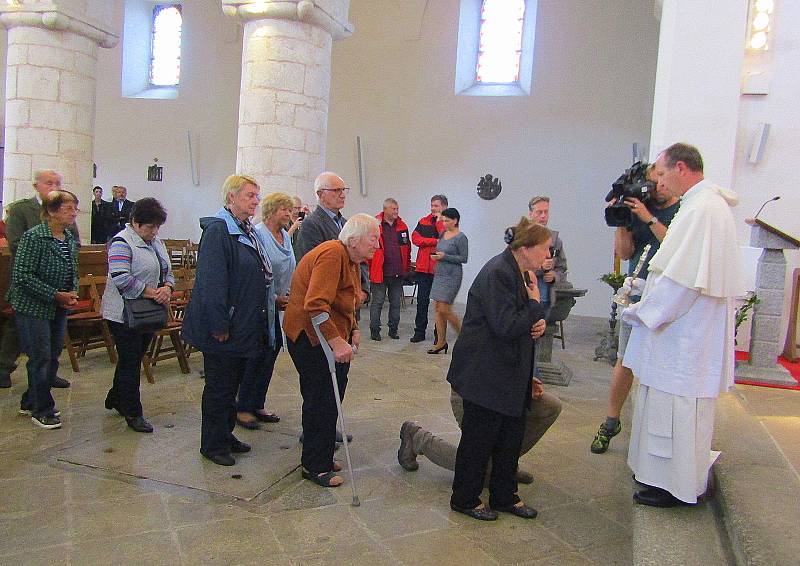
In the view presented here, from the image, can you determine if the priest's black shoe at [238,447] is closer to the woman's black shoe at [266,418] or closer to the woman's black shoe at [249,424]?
the woman's black shoe at [249,424]

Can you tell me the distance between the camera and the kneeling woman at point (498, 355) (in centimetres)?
302

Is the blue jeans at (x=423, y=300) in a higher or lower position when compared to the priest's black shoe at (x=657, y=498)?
higher

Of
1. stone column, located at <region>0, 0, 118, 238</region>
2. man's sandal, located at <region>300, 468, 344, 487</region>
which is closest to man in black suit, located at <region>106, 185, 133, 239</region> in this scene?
stone column, located at <region>0, 0, 118, 238</region>

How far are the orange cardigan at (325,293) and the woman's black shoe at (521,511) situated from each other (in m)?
1.20

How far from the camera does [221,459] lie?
3797 mm

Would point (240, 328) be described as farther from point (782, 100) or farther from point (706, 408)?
point (782, 100)

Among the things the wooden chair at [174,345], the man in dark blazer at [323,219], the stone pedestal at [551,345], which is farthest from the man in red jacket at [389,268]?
the man in dark blazer at [323,219]

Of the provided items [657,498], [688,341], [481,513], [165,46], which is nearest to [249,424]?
[481,513]

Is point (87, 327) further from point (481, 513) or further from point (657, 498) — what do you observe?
point (657, 498)

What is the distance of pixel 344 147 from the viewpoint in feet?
43.1

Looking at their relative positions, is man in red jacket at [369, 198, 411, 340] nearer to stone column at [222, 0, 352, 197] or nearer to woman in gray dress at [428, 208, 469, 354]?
woman in gray dress at [428, 208, 469, 354]

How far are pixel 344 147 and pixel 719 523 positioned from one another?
36.5ft

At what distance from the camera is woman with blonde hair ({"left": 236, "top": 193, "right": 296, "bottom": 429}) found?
4340 mm

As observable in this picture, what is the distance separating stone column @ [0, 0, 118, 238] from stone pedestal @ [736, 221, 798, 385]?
8144mm
